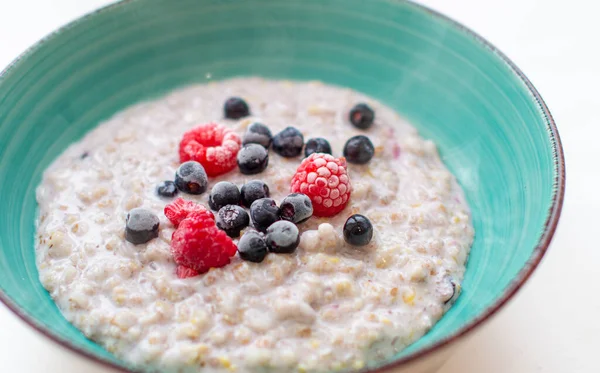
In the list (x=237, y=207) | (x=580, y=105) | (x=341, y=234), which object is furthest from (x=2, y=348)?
(x=580, y=105)

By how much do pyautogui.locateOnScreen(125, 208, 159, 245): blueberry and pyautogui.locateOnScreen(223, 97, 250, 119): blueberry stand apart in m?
0.67

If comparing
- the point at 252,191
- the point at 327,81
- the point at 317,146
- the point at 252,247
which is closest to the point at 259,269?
Answer: the point at 252,247

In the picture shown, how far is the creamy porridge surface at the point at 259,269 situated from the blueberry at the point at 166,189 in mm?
32

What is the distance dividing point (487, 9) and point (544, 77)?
1.86 ft

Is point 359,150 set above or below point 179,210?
above

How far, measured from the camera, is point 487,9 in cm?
331

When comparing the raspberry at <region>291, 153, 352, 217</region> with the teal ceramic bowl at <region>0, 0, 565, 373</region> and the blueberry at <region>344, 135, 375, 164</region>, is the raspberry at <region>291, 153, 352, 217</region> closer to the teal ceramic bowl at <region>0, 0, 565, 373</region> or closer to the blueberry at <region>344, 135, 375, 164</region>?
the blueberry at <region>344, 135, 375, 164</region>

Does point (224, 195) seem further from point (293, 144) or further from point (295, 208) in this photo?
point (293, 144)

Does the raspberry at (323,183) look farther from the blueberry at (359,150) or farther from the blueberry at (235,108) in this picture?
the blueberry at (235,108)

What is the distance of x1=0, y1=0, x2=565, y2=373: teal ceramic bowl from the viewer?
1.85m

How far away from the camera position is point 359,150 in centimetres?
221

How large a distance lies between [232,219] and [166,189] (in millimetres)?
295

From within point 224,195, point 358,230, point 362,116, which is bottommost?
point 358,230

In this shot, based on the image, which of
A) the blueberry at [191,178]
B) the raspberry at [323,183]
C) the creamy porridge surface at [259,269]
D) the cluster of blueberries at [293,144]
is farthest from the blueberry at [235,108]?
the raspberry at [323,183]
